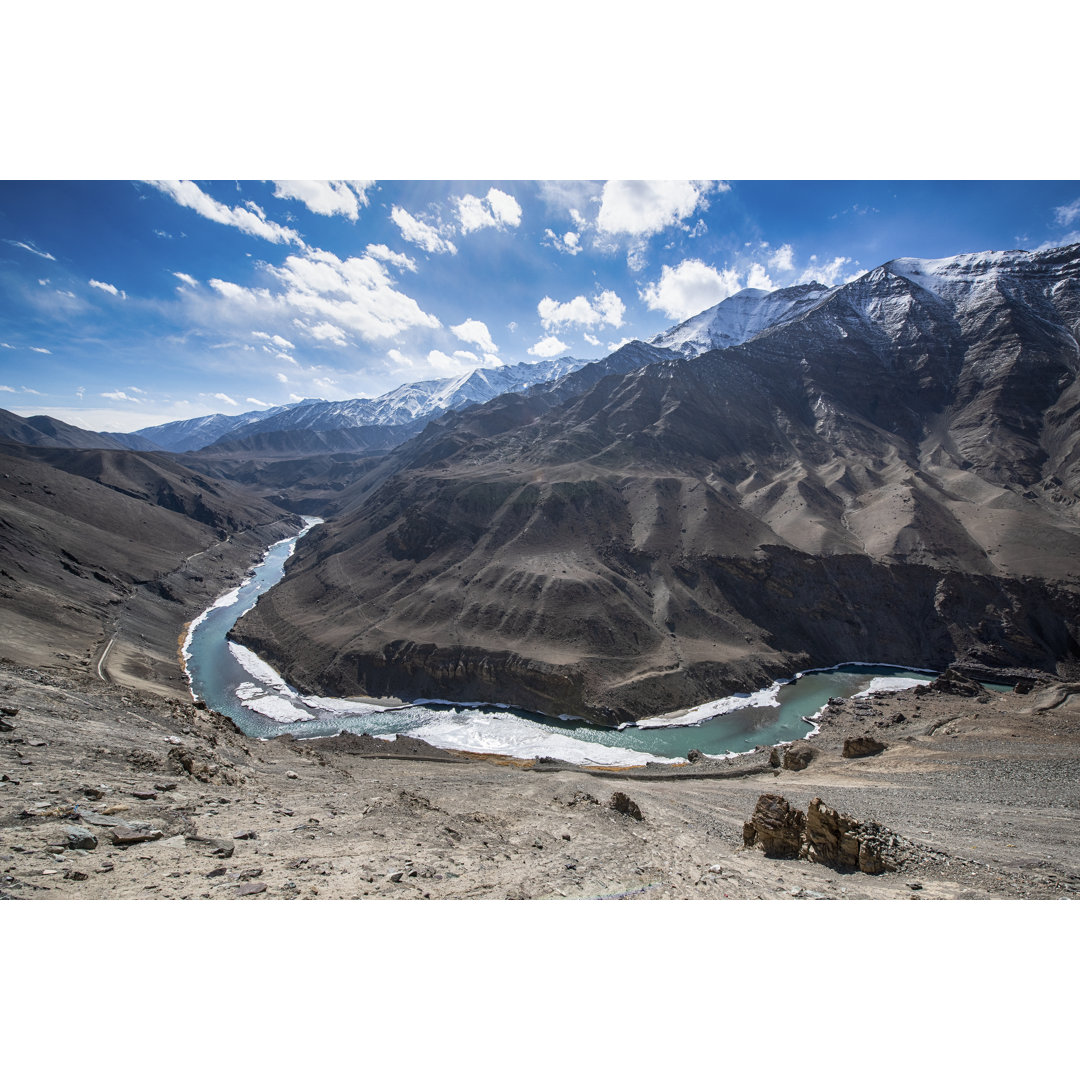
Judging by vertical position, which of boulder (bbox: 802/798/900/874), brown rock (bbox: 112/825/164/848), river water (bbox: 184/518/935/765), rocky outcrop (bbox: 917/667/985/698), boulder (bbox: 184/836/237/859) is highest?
brown rock (bbox: 112/825/164/848)

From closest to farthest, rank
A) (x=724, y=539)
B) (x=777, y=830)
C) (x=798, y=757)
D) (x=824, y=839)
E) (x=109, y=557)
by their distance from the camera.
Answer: (x=824, y=839) → (x=777, y=830) → (x=798, y=757) → (x=724, y=539) → (x=109, y=557)

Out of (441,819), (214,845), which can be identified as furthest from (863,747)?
(214,845)

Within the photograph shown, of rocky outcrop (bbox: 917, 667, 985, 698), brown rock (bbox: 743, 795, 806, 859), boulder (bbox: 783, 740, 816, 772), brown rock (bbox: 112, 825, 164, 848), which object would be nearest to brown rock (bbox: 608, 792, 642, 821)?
brown rock (bbox: 743, 795, 806, 859)

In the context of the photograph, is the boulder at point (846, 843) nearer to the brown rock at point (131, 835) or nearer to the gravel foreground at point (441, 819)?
the gravel foreground at point (441, 819)

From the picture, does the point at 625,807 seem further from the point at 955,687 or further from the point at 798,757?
the point at 955,687

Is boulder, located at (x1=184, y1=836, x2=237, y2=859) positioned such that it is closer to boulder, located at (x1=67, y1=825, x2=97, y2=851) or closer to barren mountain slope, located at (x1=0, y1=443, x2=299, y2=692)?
boulder, located at (x1=67, y1=825, x2=97, y2=851)

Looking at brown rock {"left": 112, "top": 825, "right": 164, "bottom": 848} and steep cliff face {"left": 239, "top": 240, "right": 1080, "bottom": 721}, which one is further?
steep cliff face {"left": 239, "top": 240, "right": 1080, "bottom": 721}
